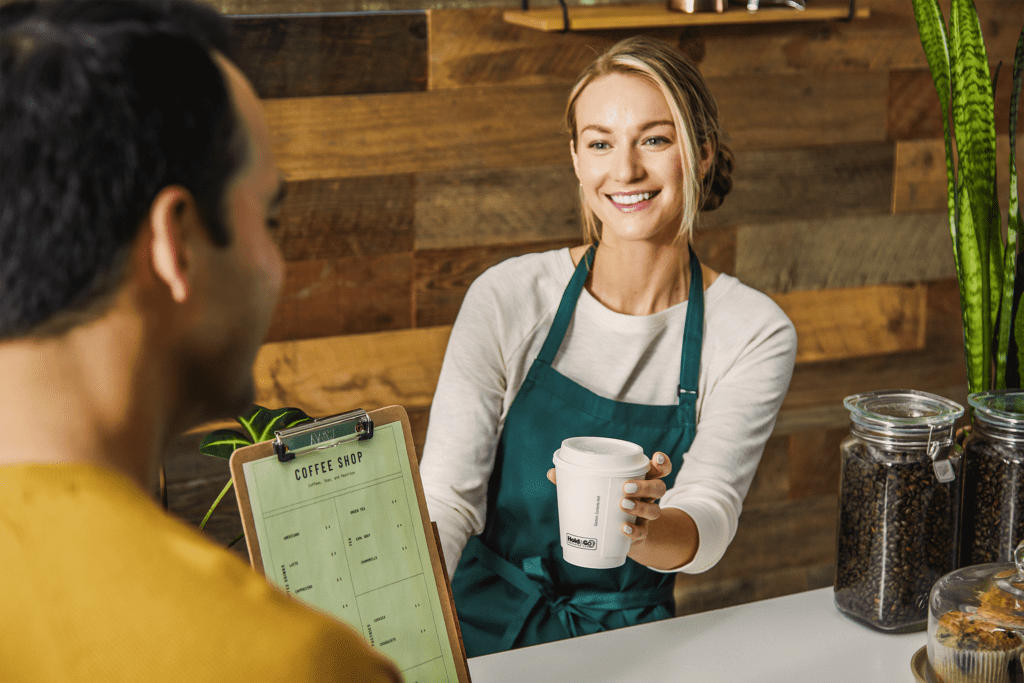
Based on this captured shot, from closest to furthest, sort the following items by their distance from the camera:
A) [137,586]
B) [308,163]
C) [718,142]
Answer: [137,586] → [718,142] → [308,163]

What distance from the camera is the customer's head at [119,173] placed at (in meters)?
0.43

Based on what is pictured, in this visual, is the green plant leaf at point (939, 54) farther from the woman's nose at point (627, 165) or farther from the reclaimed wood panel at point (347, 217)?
the reclaimed wood panel at point (347, 217)

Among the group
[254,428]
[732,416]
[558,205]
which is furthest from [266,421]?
[558,205]

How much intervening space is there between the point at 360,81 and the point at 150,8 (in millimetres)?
1620

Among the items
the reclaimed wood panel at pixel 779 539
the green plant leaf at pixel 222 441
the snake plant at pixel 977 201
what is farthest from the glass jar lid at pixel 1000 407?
the reclaimed wood panel at pixel 779 539

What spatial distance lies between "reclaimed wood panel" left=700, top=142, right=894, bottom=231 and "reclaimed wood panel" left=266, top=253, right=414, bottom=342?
77 cm

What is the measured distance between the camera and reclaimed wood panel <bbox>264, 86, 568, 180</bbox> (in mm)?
2012

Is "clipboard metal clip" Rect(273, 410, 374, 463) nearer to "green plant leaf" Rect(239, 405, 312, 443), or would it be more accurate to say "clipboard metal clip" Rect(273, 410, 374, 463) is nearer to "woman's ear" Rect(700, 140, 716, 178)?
"green plant leaf" Rect(239, 405, 312, 443)

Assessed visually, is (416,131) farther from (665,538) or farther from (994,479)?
(994,479)

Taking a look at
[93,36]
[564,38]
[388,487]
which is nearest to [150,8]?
[93,36]

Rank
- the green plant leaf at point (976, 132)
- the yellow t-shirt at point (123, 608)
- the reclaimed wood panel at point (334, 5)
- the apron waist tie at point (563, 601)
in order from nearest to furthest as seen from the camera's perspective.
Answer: the yellow t-shirt at point (123, 608), the green plant leaf at point (976, 132), the apron waist tie at point (563, 601), the reclaimed wood panel at point (334, 5)

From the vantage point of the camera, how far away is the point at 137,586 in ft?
1.34

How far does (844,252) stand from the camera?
2553 mm

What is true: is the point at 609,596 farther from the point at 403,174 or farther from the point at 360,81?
the point at 360,81
